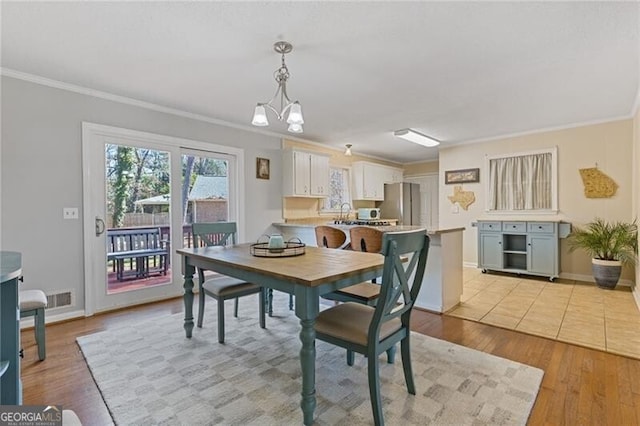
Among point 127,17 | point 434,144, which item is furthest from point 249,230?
point 434,144

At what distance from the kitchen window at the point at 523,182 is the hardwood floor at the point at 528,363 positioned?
308 cm

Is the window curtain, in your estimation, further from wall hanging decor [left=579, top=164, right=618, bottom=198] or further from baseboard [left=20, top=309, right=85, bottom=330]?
baseboard [left=20, top=309, right=85, bottom=330]

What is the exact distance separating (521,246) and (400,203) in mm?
2504

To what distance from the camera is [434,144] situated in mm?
5648

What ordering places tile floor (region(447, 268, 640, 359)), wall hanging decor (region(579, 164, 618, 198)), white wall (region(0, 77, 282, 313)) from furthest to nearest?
wall hanging decor (region(579, 164, 618, 198)) → white wall (region(0, 77, 282, 313)) → tile floor (region(447, 268, 640, 359))

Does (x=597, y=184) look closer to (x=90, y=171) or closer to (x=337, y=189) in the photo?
(x=337, y=189)

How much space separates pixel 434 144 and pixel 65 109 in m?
5.26

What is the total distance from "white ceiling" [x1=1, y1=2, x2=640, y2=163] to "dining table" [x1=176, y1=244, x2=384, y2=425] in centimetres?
155

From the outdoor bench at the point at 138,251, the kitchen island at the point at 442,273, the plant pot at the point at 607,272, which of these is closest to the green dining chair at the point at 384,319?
the kitchen island at the point at 442,273

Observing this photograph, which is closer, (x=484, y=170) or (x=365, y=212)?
(x=484, y=170)

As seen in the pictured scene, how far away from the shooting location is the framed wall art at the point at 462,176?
18.5 ft

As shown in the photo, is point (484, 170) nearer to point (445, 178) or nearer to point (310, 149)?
point (445, 178)

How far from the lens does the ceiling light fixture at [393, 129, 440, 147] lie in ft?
15.8

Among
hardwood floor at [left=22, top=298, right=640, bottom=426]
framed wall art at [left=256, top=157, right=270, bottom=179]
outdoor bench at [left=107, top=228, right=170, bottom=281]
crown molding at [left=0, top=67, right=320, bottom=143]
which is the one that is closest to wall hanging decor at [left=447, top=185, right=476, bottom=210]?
hardwood floor at [left=22, top=298, right=640, bottom=426]
